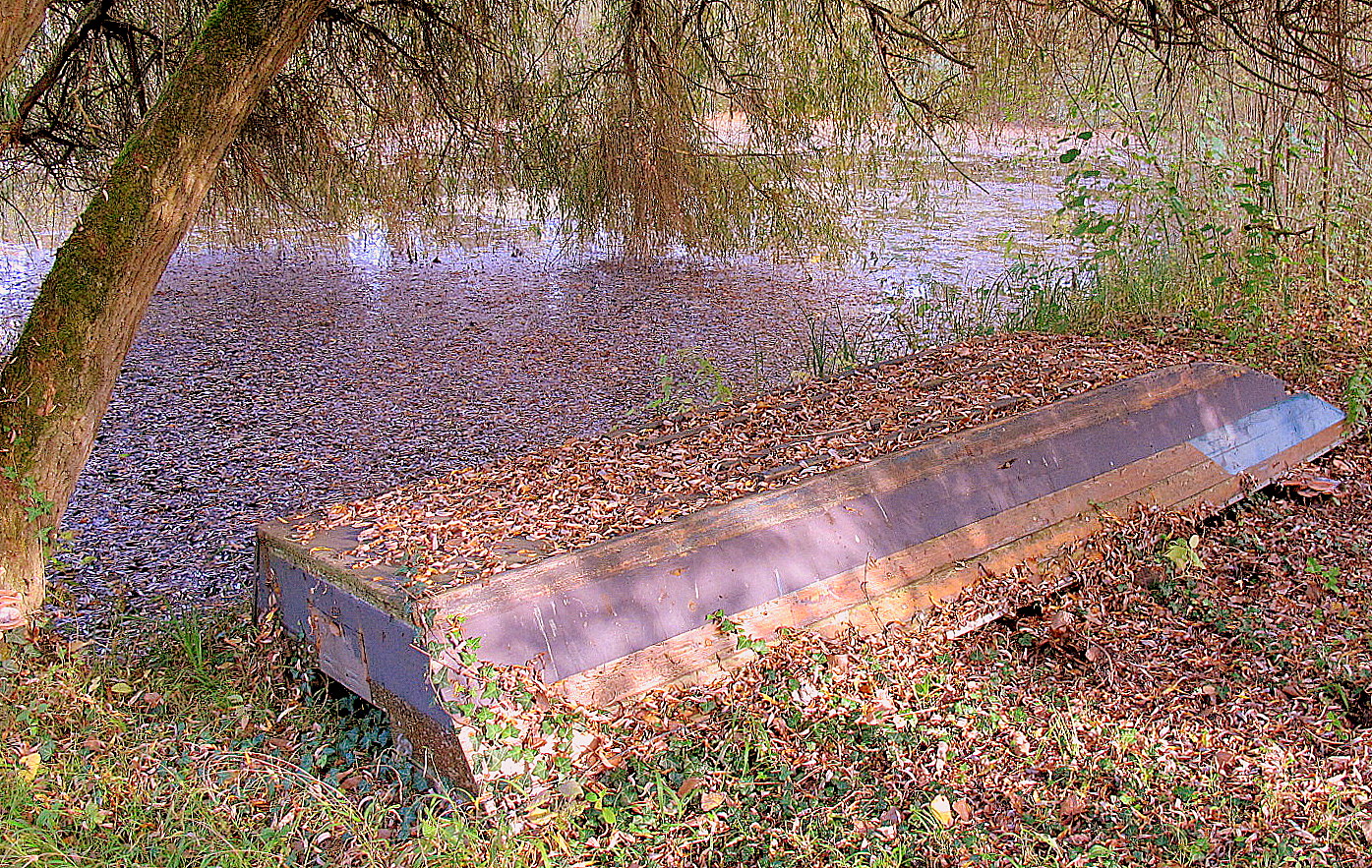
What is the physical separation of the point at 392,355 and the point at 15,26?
3352mm

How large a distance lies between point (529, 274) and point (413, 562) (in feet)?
17.4

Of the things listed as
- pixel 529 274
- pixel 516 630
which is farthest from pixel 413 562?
pixel 529 274

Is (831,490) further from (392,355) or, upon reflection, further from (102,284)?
(392,355)

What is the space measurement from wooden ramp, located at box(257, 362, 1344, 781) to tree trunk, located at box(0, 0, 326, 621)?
670 mm

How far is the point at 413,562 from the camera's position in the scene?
2559 millimetres

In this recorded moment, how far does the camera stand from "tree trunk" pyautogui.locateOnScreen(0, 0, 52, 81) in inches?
103

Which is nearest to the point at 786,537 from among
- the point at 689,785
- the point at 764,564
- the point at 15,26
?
the point at 764,564

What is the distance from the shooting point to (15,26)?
263 cm

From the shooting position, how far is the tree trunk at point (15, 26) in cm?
261

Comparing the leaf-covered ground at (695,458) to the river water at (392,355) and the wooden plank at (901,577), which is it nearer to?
the wooden plank at (901,577)

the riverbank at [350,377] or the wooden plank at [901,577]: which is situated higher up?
the riverbank at [350,377]

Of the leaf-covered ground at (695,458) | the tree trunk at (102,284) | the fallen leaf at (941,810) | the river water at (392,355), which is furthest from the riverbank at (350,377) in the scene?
the fallen leaf at (941,810)

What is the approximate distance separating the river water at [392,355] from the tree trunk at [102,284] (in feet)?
1.38

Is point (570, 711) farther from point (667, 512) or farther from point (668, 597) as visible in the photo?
point (667, 512)
